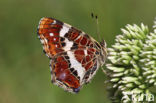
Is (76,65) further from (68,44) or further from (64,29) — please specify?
(64,29)

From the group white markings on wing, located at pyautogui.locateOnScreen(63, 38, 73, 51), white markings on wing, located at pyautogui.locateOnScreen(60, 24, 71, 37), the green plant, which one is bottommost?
the green plant

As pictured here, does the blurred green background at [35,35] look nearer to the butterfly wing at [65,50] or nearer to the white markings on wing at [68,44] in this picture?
the butterfly wing at [65,50]

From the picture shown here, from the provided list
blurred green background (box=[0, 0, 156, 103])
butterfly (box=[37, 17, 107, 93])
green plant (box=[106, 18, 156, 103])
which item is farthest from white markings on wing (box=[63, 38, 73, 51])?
blurred green background (box=[0, 0, 156, 103])

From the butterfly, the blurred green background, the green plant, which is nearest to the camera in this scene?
the green plant

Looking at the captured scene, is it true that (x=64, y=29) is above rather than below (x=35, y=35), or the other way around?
below

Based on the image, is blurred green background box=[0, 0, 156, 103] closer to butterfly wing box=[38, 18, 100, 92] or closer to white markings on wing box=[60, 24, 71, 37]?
butterfly wing box=[38, 18, 100, 92]

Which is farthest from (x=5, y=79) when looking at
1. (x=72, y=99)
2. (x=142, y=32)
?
(x=142, y=32)

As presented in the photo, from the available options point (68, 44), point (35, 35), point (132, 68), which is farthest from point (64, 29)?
point (35, 35)
